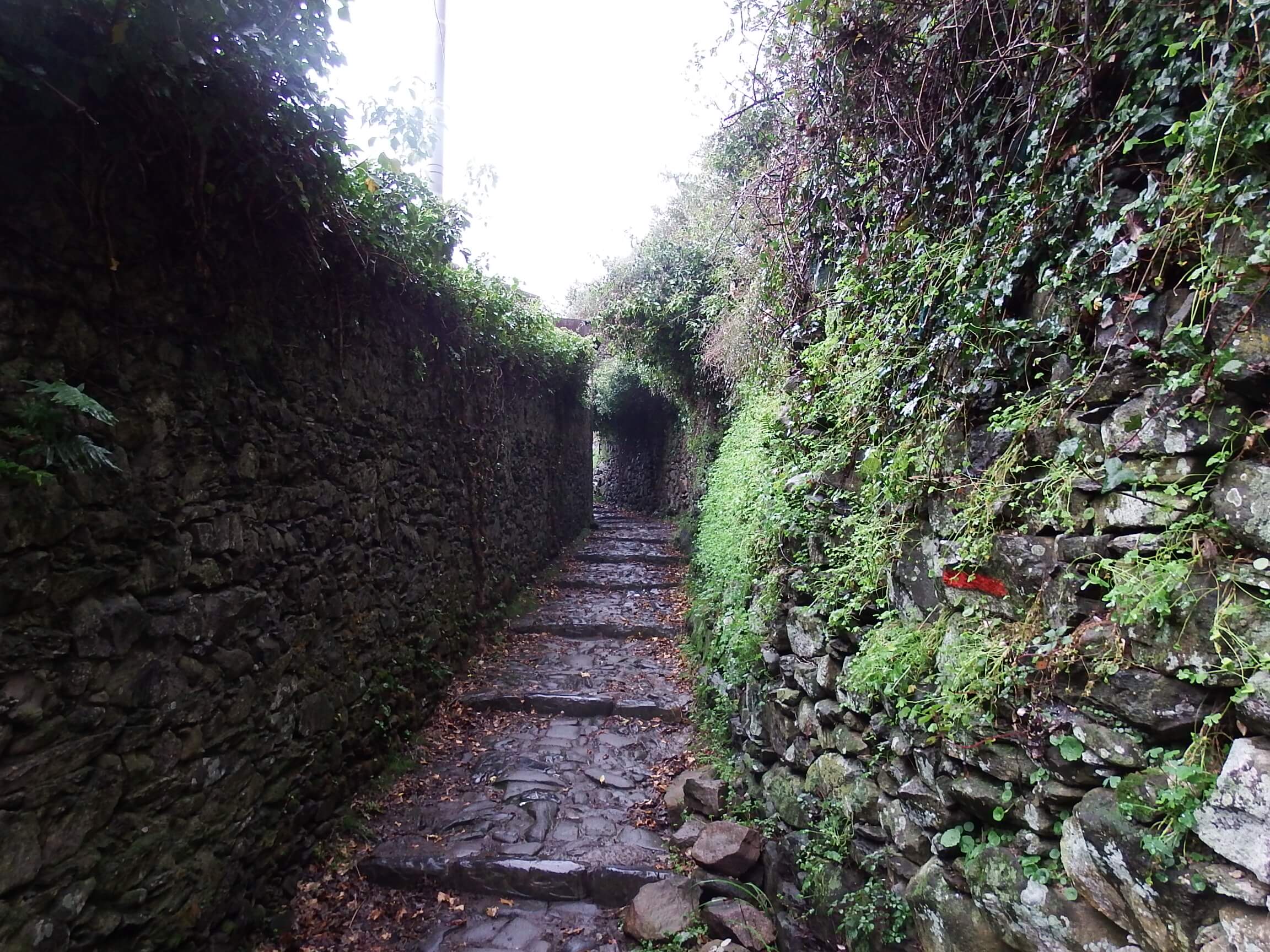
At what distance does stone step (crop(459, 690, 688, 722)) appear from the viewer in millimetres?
5012

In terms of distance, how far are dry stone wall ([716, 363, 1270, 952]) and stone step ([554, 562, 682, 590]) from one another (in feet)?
19.7

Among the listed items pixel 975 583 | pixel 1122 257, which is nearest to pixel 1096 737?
pixel 975 583

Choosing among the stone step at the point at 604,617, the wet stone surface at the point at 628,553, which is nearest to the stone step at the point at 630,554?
the wet stone surface at the point at 628,553

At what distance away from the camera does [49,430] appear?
1879 millimetres

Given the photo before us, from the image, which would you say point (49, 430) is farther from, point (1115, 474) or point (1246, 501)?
point (1246, 501)

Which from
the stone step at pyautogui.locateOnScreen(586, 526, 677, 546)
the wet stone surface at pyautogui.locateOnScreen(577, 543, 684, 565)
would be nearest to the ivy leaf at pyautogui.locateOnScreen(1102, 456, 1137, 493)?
the wet stone surface at pyautogui.locateOnScreen(577, 543, 684, 565)

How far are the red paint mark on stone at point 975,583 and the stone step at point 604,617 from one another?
15.2 ft

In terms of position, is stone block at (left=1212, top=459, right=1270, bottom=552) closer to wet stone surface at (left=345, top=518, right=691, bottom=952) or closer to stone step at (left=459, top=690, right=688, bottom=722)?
wet stone surface at (left=345, top=518, right=691, bottom=952)

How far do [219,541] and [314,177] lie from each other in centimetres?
162

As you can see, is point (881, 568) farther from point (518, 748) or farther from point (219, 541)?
point (518, 748)

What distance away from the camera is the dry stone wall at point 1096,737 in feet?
4.35

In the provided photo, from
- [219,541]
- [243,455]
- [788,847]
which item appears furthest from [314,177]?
[788,847]

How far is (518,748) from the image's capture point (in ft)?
15.0

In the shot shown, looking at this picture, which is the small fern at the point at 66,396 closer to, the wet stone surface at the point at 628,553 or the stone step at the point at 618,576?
the stone step at the point at 618,576
